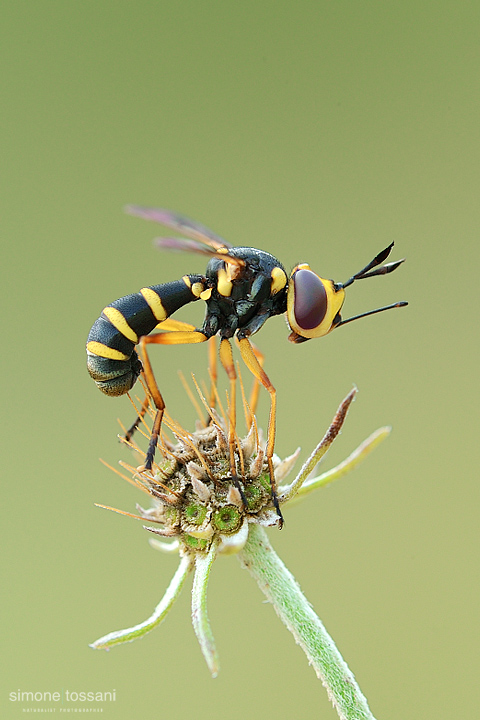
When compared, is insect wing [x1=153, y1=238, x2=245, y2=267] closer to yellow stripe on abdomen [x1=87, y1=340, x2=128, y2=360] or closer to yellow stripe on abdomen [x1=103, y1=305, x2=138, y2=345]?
yellow stripe on abdomen [x1=103, y1=305, x2=138, y2=345]

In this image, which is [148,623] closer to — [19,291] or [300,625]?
[300,625]

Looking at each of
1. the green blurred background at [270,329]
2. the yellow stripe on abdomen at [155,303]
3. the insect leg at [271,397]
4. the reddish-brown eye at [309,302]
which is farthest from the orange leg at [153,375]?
the green blurred background at [270,329]

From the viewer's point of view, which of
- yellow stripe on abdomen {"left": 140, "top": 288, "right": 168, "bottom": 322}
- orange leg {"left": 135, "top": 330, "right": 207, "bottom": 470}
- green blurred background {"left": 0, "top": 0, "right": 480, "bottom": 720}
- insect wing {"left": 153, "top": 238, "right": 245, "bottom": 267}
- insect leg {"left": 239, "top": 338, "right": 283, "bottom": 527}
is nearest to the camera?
insect wing {"left": 153, "top": 238, "right": 245, "bottom": 267}

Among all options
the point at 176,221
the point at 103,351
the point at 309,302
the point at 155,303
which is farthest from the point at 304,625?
the point at 176,221

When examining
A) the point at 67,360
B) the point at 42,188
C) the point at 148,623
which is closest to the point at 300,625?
the point at 148,623

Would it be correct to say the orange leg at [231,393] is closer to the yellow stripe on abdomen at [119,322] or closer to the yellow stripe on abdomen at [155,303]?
the yellow stripe on abdomen at [155,303]

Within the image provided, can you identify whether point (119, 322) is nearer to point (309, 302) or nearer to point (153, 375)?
point (153, 375)

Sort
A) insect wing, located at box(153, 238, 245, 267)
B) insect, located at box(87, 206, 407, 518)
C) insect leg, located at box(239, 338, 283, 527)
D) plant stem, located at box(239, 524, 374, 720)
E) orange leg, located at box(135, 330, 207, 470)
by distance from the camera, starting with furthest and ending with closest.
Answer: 1. insect, located at box(87, 206, 407, 518)
2. orange leg, located at box(135, 330, 207, 470)
3. insect leg, located at box(239, 338, 283, 527)
4. insect wing, located at box(153, 238, 245, 267)
5. plant stem, located at box(239, 524, 374, 720)

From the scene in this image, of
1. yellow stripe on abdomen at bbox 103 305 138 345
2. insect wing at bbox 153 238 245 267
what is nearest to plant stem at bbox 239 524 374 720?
yellow stripe on abdomen at bbox 103 305 138 345
